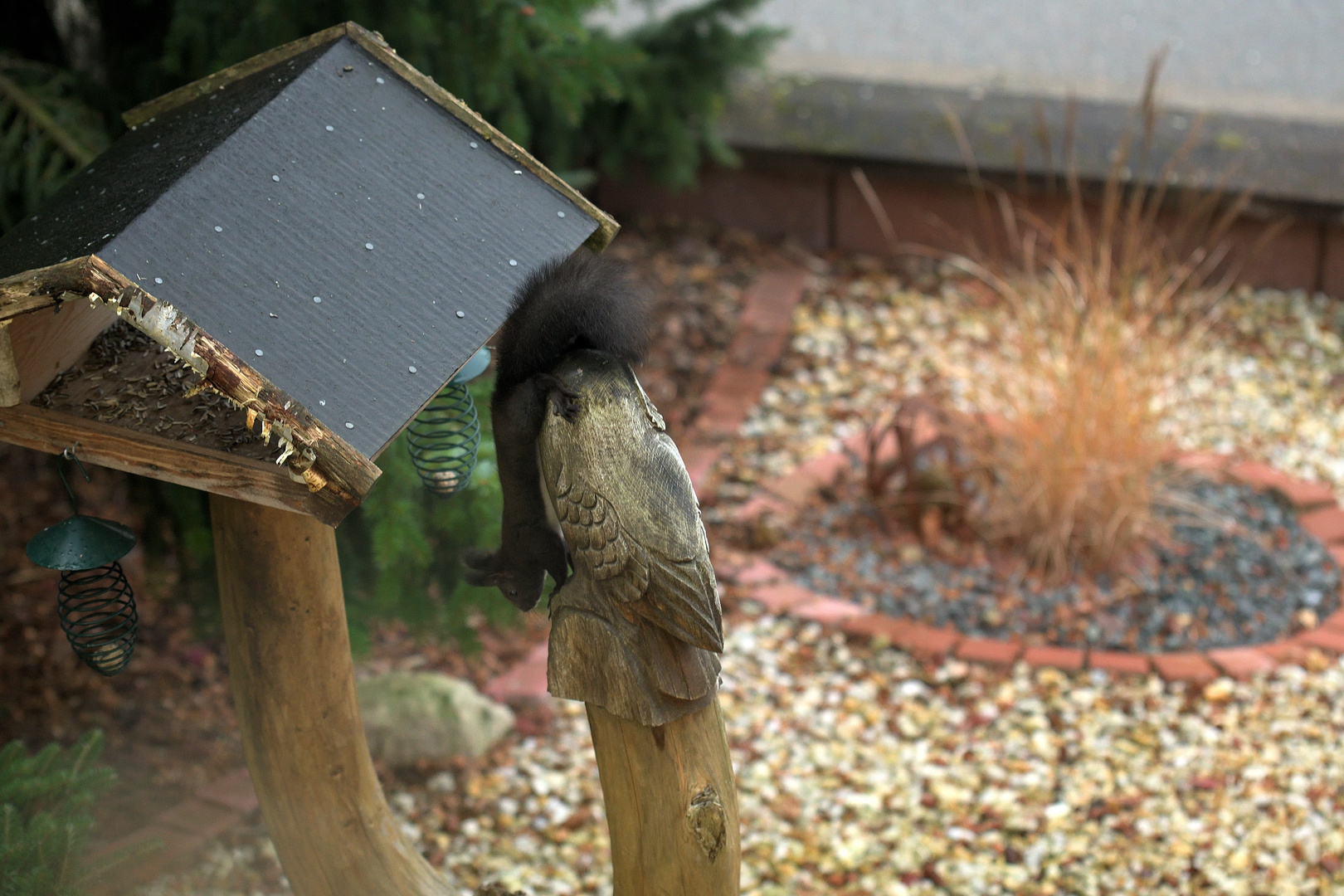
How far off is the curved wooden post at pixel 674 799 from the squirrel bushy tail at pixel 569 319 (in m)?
0.53

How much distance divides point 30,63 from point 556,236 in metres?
1.78

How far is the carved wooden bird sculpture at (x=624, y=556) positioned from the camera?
175 cm

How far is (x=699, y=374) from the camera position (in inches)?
193

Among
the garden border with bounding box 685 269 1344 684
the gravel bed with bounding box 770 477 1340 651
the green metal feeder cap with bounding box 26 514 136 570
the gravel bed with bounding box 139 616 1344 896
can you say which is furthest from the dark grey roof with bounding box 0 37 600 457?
the gravel bed with bounding box 770 477 1340 651

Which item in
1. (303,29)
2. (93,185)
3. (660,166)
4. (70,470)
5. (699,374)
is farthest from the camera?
(660,166)

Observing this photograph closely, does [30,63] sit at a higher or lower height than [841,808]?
higher

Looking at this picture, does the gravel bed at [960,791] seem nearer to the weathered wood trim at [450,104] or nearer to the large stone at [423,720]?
the large stone at [423,720]

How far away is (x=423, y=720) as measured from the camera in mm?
3227

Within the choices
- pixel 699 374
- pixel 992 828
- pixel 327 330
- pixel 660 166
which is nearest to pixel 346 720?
pixel 327 330

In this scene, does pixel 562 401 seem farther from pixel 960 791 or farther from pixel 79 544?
pixel 960 791

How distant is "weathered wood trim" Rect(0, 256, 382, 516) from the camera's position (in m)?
1.54

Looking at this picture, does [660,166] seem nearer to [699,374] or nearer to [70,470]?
[699,374]

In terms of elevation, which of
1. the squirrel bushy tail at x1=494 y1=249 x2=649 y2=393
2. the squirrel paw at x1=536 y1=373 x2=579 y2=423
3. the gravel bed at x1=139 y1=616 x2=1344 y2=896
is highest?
the squirrel bushy tail at x1=494 y1=249 x2=649 y2=393

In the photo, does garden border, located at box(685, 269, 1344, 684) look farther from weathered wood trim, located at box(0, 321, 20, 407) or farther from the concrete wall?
weathered wood trim, located at box(0, 321, 20, 407)
